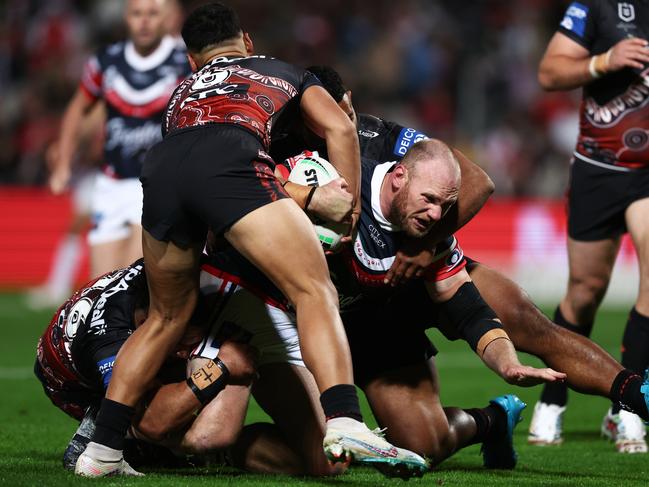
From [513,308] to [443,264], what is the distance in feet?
1.62

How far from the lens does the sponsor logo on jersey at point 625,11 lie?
7.01 metres

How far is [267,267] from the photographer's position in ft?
15.5

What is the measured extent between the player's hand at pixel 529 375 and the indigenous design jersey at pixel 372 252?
80 cm

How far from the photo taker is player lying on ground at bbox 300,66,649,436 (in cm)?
550

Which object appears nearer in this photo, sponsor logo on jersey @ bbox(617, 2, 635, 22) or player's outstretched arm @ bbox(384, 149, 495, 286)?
player's outstretched arm @ bbox(384, 149, 495, 286)

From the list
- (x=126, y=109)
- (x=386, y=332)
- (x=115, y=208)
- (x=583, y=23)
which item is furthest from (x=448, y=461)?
(x=126, y=109)

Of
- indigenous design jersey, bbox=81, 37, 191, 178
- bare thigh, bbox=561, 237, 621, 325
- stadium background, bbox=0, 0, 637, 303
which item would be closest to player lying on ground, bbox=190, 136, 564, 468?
bare thigh, bbox=561, 237, 621, 325

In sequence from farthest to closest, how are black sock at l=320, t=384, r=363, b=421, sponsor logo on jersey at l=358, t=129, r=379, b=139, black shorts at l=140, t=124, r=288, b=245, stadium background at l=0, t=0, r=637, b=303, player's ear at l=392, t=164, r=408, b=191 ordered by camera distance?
1. stadium background at l=0, t=0, r=637, b=303
2. sponsor logo on jersey at l=358, t=129, r=379, b=139
3. player's ear at l=392, t=164, r=408, b=191
4. black shorts at l=140, t=124, r=288, b=245
5. black sock at l=320, t=384, r=363, b=421

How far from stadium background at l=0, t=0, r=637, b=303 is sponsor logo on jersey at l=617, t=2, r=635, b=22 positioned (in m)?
9.17

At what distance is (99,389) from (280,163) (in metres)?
1.39

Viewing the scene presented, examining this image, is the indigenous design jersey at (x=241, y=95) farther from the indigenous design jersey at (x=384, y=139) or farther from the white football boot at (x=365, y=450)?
the white football boot at (x=365, y=450)

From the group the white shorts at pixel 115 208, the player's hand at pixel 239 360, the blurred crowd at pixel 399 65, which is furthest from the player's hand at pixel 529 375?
the blurred crowd at pixel 399 65

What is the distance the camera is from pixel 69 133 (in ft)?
31.0

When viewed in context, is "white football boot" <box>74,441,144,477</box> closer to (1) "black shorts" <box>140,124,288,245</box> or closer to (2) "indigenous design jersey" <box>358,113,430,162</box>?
(1) "black shorts" <box>140,124,288,245</box>
